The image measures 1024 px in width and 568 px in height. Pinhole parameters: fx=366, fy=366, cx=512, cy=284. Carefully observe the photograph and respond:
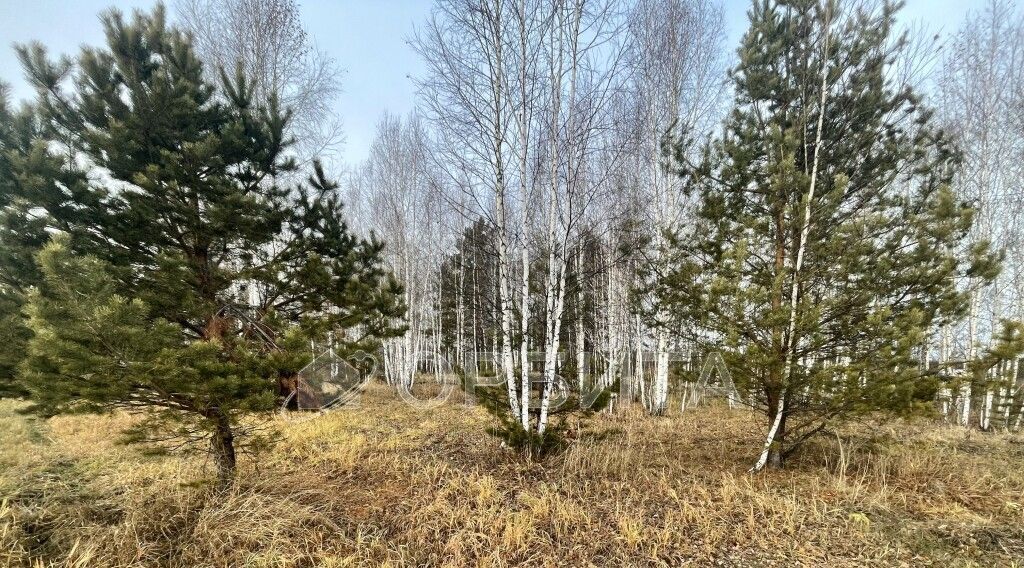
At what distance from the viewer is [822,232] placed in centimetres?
414

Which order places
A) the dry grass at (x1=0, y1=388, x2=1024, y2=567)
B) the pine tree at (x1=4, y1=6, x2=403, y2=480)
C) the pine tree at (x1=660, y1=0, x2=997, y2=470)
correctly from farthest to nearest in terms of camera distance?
1. the pine tree at (x1=660, y1=0, x2=997, y2=470)
2. the dry grass at (x1=0, y1=388, x2=1024, y2=567)
3. the pine tree at (x1=4, y1=6, x2=403, y2=480)

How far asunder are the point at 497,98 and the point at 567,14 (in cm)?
126

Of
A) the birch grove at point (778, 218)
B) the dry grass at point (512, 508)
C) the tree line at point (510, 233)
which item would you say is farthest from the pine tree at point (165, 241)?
the birch grove at point (778, 218)

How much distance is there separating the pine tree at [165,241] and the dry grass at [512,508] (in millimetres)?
806

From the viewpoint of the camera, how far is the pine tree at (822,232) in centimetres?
346

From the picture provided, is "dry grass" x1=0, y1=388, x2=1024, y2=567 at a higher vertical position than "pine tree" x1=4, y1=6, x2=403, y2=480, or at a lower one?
lower

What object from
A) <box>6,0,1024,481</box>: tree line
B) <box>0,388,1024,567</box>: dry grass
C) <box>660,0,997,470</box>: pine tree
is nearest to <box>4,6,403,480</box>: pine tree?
<box>6,0,1024,481</box>: tree line

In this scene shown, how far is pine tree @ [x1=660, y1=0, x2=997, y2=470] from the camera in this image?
3.46 m

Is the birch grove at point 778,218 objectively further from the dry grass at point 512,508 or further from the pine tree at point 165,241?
the pine tree at point 165,241

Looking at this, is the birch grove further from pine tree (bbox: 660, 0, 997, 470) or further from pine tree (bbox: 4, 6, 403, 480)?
pine tree (bbox: 4, 6, 403, 480)

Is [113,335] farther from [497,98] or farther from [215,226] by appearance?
[497,98]

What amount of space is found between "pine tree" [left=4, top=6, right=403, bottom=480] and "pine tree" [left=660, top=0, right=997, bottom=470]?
4304 mm

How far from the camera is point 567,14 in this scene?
4387 mm

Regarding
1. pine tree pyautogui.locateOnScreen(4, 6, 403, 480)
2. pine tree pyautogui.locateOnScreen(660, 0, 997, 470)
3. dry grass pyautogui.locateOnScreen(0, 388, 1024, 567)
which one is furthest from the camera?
pine tree pyautogui.locateOnScreen(660, 0, 997, 470)
